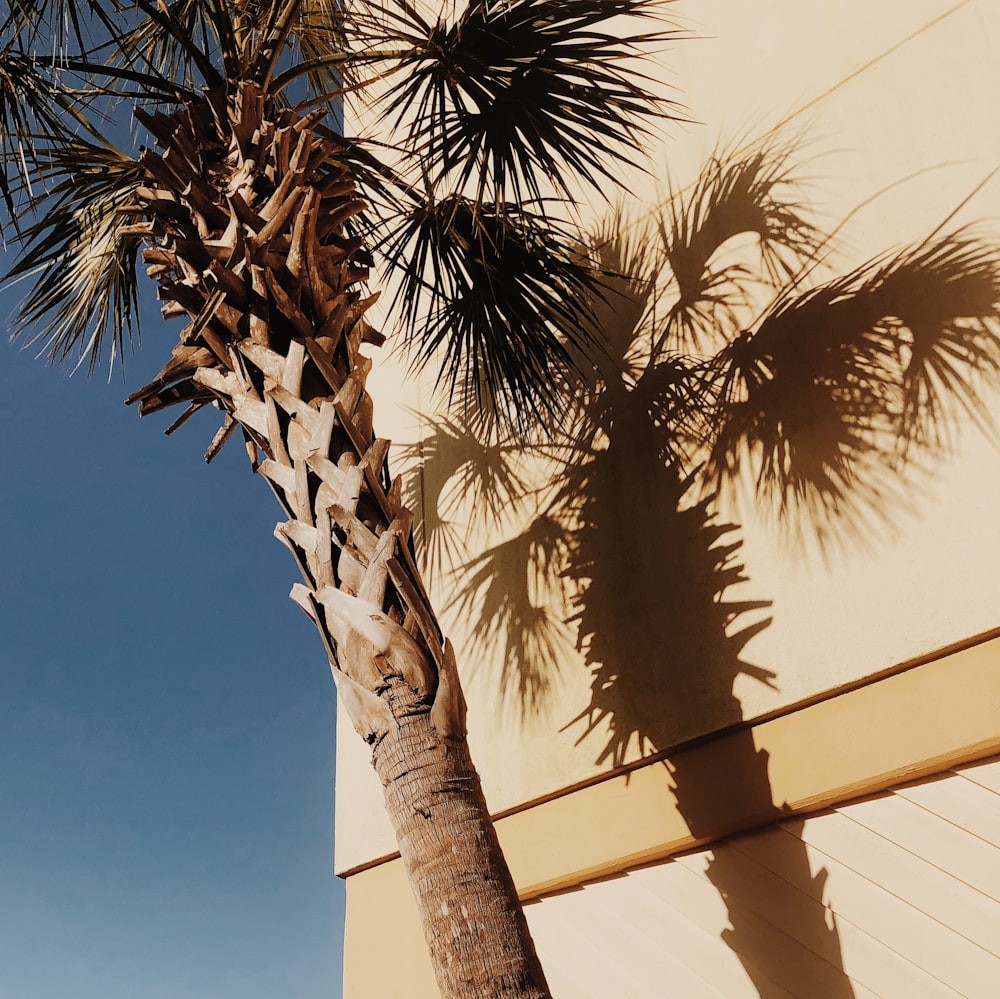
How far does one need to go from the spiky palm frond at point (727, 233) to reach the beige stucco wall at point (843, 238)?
0.15 m

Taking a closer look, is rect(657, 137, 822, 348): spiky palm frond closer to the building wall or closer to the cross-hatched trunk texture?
the building wall

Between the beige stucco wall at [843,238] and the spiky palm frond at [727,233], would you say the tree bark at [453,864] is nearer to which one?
the beige stucco wall at [843,238]

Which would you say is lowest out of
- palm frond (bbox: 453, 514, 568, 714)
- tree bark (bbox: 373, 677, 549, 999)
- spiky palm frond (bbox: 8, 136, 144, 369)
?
tree bark (bbox: 373, 677, 549, 999)

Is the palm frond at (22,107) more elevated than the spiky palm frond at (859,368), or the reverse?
the palm frond at (22,107)

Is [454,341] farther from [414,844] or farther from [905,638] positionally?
[414,844]

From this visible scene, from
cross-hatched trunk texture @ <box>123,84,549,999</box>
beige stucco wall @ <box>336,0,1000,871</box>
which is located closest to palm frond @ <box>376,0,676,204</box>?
cross-hatched trunk texture @ <box>123,84,549,999</box>

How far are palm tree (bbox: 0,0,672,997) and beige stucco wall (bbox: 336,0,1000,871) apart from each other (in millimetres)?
661

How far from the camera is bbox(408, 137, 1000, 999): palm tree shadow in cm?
403

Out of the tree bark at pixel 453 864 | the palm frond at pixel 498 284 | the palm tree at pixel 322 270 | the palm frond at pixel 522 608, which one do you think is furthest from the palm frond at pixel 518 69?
the tree bark at pixel 453 864

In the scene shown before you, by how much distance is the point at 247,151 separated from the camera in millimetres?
3789

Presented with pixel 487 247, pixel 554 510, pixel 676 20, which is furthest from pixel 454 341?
pixel 676 20

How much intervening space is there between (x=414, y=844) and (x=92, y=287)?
3.93m

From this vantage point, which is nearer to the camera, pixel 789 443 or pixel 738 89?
pixel 789 443

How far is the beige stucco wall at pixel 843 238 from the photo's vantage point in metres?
3.85
